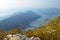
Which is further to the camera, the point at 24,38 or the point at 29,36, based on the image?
the point at 29,36

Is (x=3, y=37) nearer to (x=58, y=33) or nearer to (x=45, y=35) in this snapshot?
(x=45, y=35)

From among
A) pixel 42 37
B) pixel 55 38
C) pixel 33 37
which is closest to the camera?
pixel 33 37

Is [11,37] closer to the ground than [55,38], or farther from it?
farther from it

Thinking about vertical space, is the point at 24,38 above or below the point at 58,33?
above

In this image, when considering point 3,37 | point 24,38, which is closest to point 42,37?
point 24,38

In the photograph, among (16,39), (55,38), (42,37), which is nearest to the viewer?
(16,39)

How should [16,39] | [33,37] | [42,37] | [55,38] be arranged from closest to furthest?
[16,39] < [33,37] < [42,37] < [55,38]

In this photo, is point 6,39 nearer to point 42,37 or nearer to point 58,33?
point 42,37

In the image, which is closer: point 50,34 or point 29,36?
point 29,36

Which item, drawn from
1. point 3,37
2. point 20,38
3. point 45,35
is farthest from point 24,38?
point 45,35
